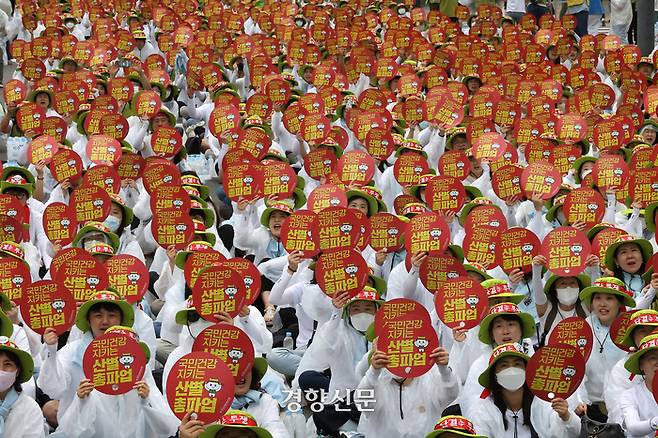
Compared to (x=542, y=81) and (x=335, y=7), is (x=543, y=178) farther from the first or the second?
(x=335, y=7)

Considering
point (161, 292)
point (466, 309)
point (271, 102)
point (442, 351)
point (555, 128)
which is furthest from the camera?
point (271, 102)

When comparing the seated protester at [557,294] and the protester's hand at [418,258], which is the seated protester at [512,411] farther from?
the protester's hand at [418,258]

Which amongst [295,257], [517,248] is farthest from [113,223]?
[517,248]

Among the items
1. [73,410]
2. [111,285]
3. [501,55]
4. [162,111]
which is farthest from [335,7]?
[73,410]

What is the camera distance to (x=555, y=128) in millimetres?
14492

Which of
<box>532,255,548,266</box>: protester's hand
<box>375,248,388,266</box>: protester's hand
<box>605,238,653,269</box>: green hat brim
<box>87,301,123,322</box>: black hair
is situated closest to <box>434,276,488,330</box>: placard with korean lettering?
<box>532,255,548,266</box>: protester's hand

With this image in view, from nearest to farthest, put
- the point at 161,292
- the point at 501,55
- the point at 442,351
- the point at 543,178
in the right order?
the point at 442,351 → the point at 161,292 → the point at 543,178 → the point at 501,55

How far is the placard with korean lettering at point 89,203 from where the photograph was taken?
1095 centimetres

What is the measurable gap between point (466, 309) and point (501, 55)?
414 inches

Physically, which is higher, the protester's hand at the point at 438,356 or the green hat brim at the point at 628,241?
the green hat brim at the point at 628,241

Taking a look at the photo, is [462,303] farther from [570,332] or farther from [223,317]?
[223,317]

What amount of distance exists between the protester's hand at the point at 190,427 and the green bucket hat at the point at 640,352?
106 inches

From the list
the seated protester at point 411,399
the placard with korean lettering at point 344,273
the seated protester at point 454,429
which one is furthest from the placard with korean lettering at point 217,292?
the seated protester at point 454,429

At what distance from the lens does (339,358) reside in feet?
30.2
